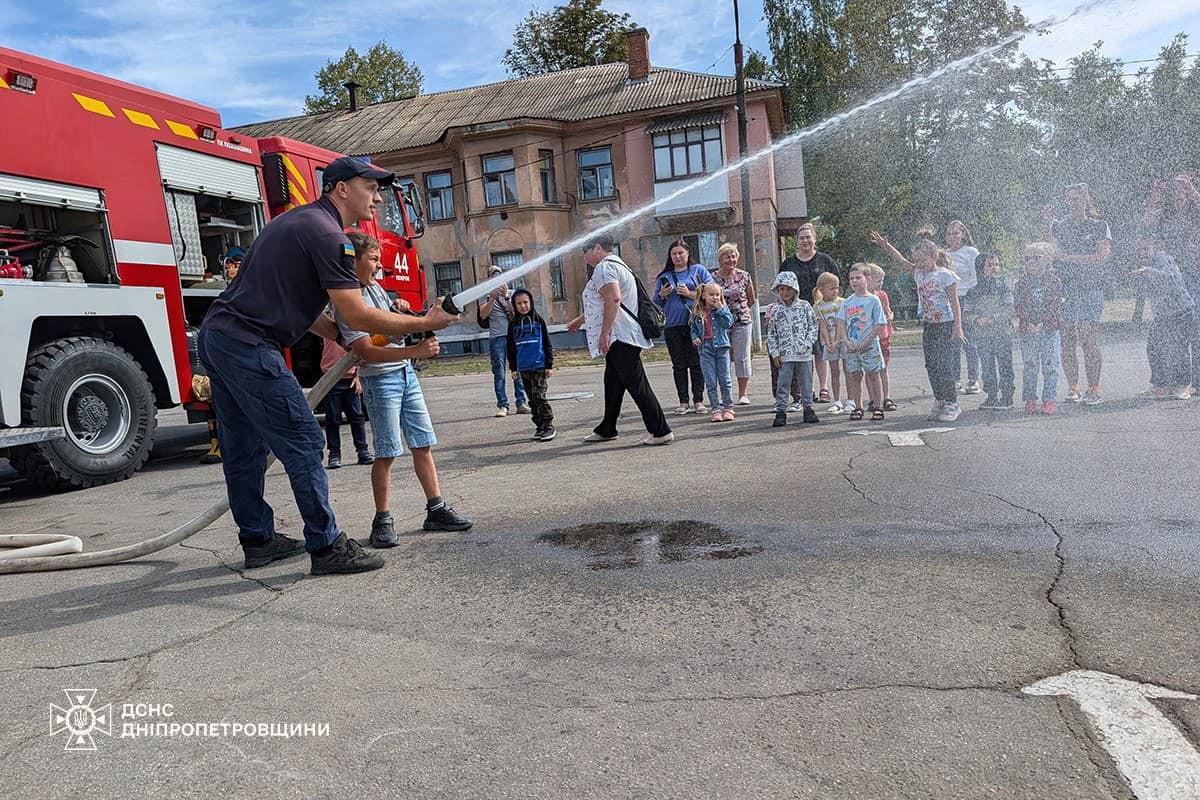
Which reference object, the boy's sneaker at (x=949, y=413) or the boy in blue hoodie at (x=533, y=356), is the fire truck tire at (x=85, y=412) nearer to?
the boy in blue hoodie at (x=533, y=356)

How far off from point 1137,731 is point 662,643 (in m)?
1.47

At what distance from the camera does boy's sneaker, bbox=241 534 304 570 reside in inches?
181

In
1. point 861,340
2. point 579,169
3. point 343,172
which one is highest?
point 579,169

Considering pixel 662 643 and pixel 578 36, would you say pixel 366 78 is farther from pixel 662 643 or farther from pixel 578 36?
pixel 662 643

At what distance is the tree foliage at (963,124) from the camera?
11.6 meters

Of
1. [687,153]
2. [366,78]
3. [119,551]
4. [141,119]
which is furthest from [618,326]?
[366,78]

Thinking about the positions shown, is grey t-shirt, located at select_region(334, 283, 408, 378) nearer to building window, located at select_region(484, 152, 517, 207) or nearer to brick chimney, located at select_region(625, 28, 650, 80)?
building window, located at select_region(484, 152, 517, 207)

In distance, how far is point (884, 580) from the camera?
144 inches

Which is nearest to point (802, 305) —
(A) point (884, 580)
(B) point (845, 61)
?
(A) point (884, 580)

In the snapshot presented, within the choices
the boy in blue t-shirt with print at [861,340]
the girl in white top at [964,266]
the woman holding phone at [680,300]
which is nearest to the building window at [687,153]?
the girl in white top at [964,266]

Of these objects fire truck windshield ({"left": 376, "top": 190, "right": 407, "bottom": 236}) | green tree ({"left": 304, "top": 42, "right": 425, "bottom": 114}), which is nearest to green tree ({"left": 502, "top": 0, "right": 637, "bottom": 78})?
green tree ({"left": 304, "top": 42, "right": 425, "bottom": 114})

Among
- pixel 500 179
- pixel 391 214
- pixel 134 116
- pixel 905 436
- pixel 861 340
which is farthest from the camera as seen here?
pixel 500 179

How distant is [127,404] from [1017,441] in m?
7.53

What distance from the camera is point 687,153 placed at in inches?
1145
